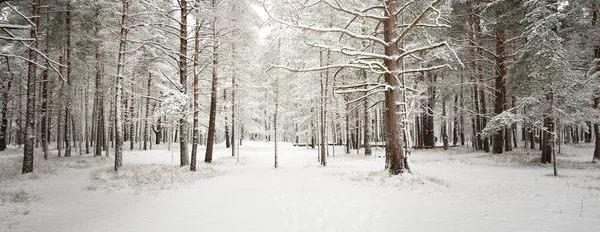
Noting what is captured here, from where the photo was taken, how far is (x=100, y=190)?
9.34m

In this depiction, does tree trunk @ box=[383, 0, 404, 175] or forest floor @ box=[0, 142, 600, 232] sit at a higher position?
tree trunk @ box=[383, 0, 404, 175]

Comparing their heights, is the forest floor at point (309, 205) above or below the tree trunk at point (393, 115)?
below

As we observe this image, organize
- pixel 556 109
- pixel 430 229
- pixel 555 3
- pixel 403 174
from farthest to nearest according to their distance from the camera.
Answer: pixel 555 3 < pixel 556 109 < pixel 403 174 < pixel 430 229

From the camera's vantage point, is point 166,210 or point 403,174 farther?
point 403,174

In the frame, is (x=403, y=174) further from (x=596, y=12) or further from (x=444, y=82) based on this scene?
(x=444, y=82)

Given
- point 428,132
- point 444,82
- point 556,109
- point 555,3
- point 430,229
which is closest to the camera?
point 430,229

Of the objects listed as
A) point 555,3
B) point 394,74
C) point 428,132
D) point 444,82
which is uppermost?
point 555,3

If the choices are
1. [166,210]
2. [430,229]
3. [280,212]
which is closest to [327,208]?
[280,212]

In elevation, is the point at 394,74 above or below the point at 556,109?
above

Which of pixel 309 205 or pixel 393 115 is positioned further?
pixel 393 115

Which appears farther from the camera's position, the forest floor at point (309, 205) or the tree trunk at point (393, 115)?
the tree trunk at point (393, 115)

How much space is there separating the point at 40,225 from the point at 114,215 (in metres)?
1.23

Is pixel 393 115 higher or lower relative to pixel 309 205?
higher

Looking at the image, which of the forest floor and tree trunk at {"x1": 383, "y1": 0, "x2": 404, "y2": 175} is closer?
the forest floor
